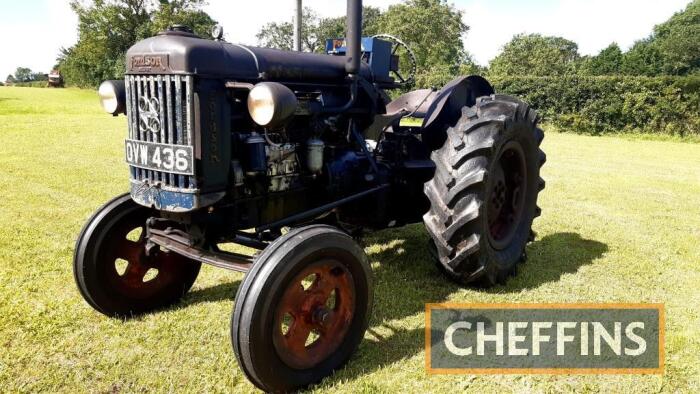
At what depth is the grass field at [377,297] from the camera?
2771 millimetres

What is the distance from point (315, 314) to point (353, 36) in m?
1.83

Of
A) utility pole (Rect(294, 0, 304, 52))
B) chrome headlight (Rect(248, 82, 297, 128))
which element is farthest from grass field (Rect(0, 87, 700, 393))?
utility pole (Rect(294, 0, 304, 52))

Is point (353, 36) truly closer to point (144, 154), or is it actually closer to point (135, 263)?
point (144, 154)

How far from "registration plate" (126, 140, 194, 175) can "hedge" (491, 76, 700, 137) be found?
19.7m

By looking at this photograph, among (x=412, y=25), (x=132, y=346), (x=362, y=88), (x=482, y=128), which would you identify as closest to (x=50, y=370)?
(x=132, y=346)

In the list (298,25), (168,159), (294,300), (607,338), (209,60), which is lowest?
(607,338)

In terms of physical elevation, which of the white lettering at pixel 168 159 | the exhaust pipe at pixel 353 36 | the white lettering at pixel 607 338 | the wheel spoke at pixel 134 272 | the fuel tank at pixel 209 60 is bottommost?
the white lettering at pixel 607 338

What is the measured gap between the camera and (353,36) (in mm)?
3363

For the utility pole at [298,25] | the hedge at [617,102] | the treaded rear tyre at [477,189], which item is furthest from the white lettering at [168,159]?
the hedge at [617,102]

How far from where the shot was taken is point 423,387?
2.74 meters

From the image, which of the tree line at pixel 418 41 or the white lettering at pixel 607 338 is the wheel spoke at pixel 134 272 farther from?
the tree line at pixel 418 41

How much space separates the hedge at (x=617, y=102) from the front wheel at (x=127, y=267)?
1924 cm

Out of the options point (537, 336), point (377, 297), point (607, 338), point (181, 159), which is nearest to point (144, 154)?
point (181, 159)

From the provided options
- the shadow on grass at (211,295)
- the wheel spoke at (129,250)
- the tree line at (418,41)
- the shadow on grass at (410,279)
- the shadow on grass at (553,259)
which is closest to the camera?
the shadow on grass at (410,279)
